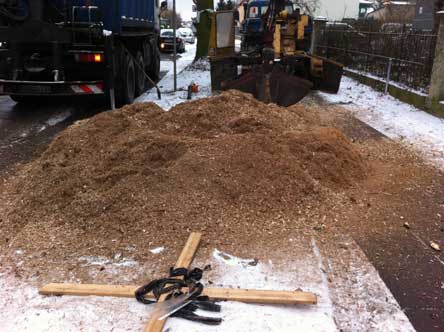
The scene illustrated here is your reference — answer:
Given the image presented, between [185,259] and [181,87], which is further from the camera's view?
[181,87]

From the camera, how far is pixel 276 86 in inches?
380

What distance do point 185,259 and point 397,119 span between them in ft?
24.3

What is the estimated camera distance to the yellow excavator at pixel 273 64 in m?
9.66

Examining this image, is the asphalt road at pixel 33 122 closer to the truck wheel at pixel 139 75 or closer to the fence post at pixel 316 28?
the truck wheel at pixel 139 75

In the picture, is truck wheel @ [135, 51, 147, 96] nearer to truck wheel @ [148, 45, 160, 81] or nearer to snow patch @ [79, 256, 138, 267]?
truck wheel @ [148, 45, 160, 81]

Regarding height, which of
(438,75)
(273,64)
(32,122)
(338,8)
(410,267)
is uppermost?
(338,8)

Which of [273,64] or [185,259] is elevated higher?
[273,64]

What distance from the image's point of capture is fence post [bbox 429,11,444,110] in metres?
10.2

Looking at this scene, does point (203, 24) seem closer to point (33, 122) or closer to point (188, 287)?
point (33, 122)

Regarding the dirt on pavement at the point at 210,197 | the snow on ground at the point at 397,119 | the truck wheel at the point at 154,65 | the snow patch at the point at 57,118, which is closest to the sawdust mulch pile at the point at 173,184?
the dirt on pavement at the point at 210,197

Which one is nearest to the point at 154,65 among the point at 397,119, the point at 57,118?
the point at 57,118

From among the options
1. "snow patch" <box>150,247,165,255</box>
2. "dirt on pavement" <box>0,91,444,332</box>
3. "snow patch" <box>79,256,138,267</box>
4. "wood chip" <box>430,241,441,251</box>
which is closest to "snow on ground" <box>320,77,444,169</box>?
"dirt on pavement" <box>0,91,444,332</box>

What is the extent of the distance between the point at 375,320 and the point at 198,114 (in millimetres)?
3888

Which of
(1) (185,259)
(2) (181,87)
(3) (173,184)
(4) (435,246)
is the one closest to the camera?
(1) (185,259)
